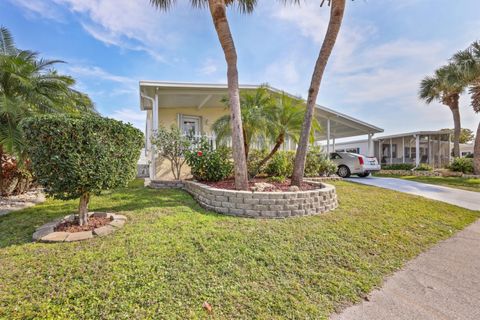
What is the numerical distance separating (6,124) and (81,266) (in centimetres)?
489

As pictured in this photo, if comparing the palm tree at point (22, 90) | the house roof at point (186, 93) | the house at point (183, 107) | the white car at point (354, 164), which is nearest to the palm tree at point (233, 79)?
the house at point (183, 107)

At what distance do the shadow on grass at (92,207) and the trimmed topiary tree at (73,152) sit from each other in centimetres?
99

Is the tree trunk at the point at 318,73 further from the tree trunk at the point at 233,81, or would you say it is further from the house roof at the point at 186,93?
the house roof at the point at 186,93

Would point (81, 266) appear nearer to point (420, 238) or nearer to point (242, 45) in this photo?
point (420, 238)

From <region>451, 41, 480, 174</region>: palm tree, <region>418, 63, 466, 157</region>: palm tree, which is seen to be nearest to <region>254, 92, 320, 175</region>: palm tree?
<region>451, 41, 480, 174</region>: palm tree

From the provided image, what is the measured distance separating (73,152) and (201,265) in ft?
8.01

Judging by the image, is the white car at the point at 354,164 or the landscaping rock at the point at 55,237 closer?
the landscaping rock at the point at 55,237

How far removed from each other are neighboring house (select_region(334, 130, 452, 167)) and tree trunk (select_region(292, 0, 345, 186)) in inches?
703

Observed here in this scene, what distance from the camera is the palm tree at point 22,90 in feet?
16.4

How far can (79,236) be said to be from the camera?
132 inches

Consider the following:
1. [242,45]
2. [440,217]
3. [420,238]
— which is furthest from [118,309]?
[242,45]

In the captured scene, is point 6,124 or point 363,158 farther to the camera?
point 363,158

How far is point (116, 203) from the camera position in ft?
17.9

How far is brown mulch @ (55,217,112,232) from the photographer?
143 inches
